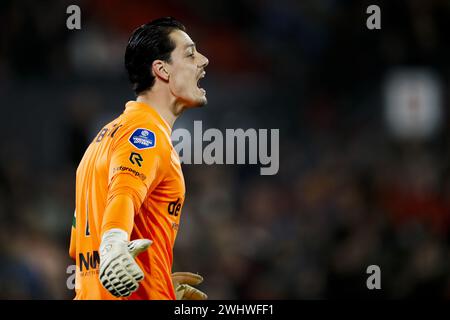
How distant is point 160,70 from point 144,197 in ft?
2.73

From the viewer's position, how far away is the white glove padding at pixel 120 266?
3.47 meters

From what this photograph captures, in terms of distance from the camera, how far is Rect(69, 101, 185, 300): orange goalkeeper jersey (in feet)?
13.0

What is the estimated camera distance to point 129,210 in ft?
12.2

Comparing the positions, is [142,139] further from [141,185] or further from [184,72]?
[184,72]

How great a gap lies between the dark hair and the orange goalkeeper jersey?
17cm

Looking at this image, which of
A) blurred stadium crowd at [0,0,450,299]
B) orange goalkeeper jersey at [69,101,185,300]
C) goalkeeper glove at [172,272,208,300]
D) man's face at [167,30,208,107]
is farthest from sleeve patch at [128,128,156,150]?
blurred stadium crowd at [0,0,450,299]

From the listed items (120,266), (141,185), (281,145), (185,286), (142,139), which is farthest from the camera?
(281,145)

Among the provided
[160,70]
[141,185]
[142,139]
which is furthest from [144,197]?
[160,70]

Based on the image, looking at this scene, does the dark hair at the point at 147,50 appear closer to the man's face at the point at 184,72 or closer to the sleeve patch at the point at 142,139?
the man's face at the point at 184,72

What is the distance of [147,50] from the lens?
14.6 feet

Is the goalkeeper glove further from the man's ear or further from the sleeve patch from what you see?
the man's ear

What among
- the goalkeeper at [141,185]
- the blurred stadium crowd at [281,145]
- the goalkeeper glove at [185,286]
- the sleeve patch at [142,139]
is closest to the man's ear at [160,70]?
the goalkeeper at [141,185]

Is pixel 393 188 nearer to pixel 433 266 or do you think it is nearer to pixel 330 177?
pixel 330 177
